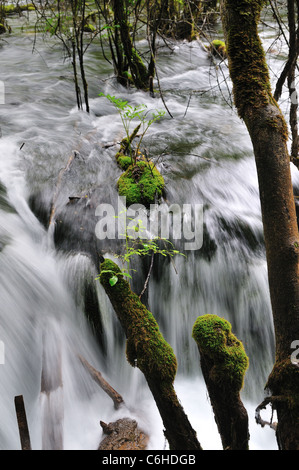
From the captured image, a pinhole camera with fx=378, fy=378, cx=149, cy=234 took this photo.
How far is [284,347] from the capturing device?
57.7 inches

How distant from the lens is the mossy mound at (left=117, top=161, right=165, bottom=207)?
4.04m

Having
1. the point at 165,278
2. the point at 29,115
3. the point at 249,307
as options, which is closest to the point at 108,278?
the point at 165,278

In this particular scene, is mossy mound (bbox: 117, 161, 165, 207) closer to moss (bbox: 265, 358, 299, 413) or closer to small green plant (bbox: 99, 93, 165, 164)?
small green plant (bbox: 99, 93, 165, 164)

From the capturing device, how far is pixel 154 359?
5.93 ft

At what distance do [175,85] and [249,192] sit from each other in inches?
161

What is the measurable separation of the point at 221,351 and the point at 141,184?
2729mm

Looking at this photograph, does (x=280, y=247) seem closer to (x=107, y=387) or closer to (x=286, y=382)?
(x=286, y=382)

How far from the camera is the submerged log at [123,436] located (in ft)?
8.44

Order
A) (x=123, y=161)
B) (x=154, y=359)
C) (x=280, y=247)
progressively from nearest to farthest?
1. (x=280, y=247)
2. (x=154, y=359)
3. (x=123, y=161)

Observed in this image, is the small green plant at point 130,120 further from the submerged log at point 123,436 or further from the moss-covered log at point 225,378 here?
the submerged log at point 123,436

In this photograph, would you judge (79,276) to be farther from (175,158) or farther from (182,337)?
(175,158)

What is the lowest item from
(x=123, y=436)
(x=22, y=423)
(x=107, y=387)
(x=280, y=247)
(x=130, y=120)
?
(x=123, y=436)

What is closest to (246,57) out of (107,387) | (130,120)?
(107,387)

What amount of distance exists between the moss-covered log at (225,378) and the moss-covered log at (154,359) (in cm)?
17
